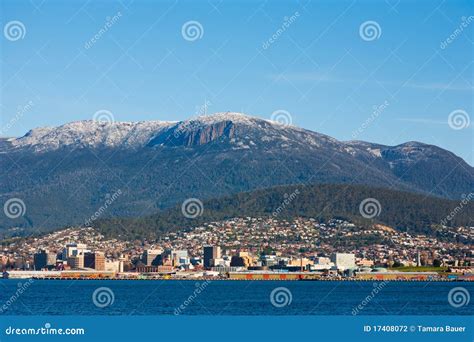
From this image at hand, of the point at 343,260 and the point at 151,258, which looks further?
the point at 151,258

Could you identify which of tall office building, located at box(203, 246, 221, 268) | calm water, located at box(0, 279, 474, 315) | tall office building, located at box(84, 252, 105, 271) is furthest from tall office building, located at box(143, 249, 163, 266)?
calm water, located at box(0, 279, 474, 315)

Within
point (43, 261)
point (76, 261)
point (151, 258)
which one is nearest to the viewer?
point (76, 261)

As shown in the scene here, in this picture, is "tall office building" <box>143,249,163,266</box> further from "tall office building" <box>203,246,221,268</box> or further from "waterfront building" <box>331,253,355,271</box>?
"waterfront building" <box>331,253,355,271</box>

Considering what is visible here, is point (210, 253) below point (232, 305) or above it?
above
